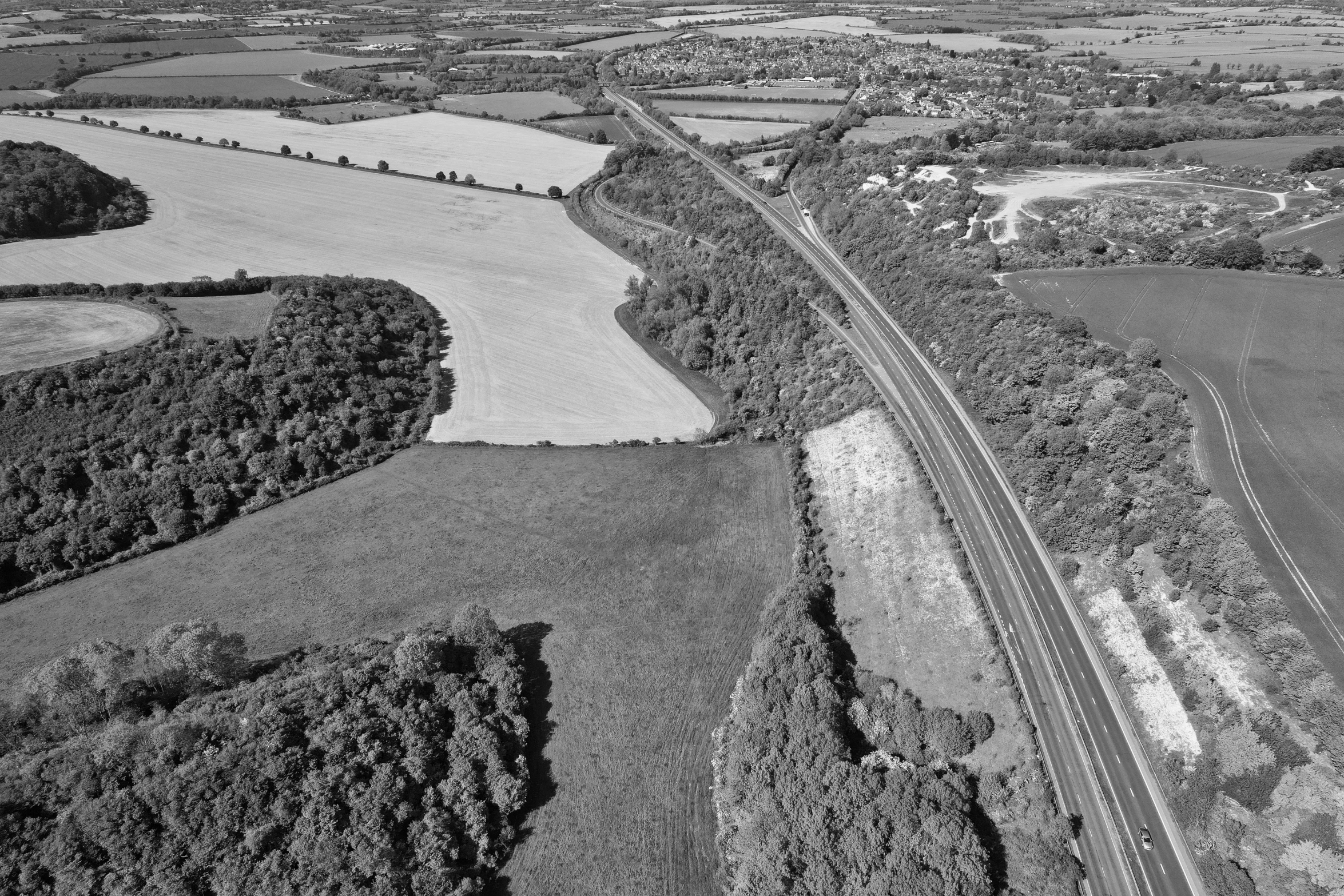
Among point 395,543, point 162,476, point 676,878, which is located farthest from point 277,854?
point 162,476

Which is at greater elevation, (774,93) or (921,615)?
(774,93)

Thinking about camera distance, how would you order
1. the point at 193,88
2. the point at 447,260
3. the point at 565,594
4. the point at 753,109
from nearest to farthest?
the point at 565,594 < the point at 447,260 < the point at 753,109 < the point at 193,88

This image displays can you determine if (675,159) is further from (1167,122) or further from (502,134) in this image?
(1167,122)

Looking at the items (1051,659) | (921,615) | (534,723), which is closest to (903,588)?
(921,615)

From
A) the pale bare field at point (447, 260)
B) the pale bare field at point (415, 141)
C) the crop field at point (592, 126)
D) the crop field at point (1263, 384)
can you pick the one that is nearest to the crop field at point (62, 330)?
the pale bare field at point (447, 260)

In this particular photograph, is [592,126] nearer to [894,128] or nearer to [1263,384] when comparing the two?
[894,128]

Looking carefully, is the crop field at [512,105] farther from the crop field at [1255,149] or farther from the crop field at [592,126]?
the crop field at [1255,149]

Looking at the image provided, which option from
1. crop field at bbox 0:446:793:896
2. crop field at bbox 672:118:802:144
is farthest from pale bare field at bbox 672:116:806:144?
crop field at bbox 0:446:793:896

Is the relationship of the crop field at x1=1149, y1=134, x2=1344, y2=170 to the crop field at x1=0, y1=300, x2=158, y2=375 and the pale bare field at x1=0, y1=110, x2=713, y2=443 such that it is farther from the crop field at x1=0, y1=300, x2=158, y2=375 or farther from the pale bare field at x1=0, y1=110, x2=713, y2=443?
the crop field at x1=0, y1=300, x2=158, y2=375
